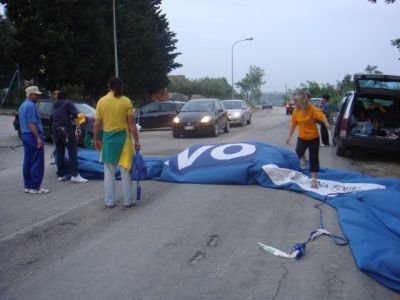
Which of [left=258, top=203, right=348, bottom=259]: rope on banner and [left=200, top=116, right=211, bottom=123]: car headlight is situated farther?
[left=200, top=116, right=211, bottom=123]: car headlight

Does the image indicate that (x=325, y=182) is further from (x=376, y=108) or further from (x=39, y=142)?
(x=376, y=108)

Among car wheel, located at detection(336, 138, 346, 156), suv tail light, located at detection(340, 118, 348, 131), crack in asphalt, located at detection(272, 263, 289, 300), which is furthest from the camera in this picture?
car wheel, located at detection(336, 138, 346, 156)

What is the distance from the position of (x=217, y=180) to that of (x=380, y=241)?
4.06m

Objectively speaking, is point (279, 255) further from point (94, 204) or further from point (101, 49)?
point (101, 49)

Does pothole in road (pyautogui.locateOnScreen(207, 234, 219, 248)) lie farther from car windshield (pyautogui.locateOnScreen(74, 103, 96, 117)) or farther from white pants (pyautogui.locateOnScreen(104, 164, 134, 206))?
car windshield (pyautogui.locateOnScreen(74, 103, 96, 117))

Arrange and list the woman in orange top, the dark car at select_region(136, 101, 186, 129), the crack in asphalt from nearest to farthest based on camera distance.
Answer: the crack in asphalt, the woman in orange top, the dark car at select_region(136, 101, 186, 129)

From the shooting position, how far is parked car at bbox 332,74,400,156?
12250mm

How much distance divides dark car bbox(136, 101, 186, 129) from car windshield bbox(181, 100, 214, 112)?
401cm

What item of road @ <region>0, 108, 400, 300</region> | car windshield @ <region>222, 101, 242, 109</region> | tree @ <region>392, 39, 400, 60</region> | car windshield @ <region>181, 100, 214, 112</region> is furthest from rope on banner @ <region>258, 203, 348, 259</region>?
car windshield @ <region>222, 101, 242, 109</region>

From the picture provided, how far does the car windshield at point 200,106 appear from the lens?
20688 millimetres

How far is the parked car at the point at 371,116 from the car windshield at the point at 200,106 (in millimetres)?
7769

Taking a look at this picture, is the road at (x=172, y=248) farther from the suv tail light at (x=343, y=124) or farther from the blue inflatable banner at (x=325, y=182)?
the suv tail light at (x=343, y=124)

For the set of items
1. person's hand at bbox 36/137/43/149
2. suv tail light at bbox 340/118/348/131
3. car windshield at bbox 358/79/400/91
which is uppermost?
car windshield at bbox 358/79/400/91

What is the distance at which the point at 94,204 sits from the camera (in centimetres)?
757
